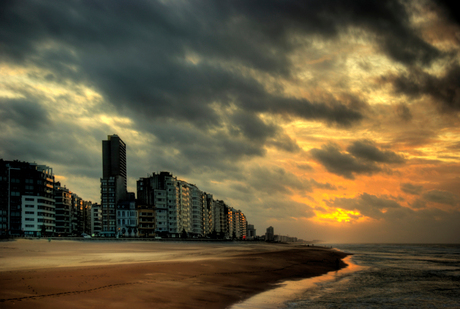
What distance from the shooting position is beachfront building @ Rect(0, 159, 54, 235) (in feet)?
517

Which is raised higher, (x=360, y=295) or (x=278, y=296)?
(x=278, y=296)

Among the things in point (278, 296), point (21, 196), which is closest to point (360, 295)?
point (278, 296)

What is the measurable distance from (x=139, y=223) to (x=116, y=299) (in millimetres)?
168006

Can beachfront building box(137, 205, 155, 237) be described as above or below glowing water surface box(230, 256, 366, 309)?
below

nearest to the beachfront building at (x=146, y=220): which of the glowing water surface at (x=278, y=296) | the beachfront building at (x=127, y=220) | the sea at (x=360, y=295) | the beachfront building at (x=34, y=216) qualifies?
the beachfront building at (x=127, y=220)

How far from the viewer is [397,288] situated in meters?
27.8

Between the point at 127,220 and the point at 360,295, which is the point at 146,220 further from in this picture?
the point at 360,295

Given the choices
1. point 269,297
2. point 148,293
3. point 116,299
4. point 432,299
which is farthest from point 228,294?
point 432,299

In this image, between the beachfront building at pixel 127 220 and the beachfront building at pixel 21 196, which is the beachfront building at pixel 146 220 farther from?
the beachfront building at pixel 21 196

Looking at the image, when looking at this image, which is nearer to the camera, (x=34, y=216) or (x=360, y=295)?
(x=360, y=295)

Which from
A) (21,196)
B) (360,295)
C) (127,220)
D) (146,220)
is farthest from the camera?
(146,220)

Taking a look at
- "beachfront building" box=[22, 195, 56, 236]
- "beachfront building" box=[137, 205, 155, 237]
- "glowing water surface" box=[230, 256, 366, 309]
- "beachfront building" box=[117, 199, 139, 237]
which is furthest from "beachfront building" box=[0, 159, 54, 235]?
"glowing water surface" box=[230, 256, 366, 309]

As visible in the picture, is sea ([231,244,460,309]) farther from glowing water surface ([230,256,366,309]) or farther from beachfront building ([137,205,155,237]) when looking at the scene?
beachfront building ([137,205,155,237])

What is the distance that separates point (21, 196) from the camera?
164 m
